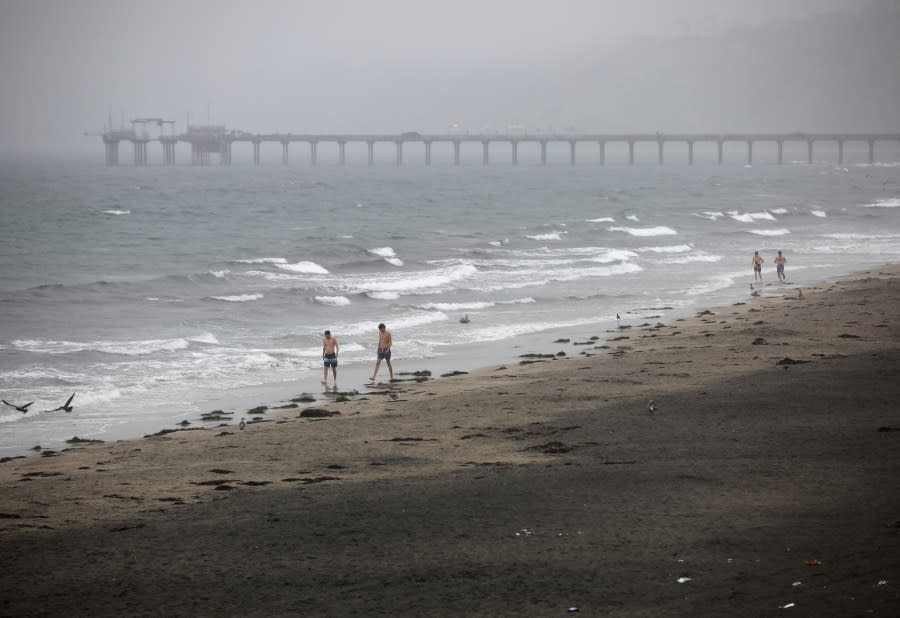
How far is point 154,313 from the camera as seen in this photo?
32688 mm

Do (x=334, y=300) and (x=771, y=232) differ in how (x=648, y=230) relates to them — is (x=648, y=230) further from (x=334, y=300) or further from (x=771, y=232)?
(x=334, y=300)

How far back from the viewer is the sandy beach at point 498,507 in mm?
8977

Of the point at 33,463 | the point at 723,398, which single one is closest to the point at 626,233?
the point at 723,398

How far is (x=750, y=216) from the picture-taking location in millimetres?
73562

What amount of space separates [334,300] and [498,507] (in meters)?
24.8

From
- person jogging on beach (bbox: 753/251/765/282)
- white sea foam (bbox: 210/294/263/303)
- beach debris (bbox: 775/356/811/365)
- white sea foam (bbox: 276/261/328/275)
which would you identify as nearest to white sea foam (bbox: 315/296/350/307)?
white sea foam (bbox: 210/294/263/303)

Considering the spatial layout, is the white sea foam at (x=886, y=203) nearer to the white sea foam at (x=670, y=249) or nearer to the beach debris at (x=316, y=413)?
the white sea foam at (x=670, y=249)

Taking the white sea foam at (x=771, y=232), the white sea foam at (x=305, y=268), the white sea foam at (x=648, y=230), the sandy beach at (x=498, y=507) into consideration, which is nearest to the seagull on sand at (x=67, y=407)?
the sandy beach at (x=498, y=507)

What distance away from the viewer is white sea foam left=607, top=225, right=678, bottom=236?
62662 millimetres

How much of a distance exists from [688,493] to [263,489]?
15.8ft

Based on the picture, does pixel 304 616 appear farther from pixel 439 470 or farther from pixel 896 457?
pixel 896 457

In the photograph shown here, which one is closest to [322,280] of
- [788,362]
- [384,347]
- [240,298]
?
[240,298]

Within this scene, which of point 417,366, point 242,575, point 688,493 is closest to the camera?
point 242,575

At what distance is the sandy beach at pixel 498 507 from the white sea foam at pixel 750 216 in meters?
54.5
